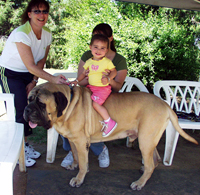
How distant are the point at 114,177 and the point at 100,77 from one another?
141 centimetres

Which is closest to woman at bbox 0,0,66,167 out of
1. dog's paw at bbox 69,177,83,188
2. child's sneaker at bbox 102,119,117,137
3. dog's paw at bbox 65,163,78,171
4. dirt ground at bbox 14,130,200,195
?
dirt ground at bbox 14,130,200,195

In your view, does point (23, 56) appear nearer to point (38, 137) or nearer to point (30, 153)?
point (30, 153)

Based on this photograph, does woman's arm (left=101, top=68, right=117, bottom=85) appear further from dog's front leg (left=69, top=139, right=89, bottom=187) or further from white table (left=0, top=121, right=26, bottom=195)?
white table (left=0, top=121, right=26, bottom=195)

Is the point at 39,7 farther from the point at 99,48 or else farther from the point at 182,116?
the point at 182,116

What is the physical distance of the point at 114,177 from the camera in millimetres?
2900

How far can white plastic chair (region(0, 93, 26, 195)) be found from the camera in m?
1.73

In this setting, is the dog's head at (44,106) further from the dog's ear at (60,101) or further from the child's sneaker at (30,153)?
the child's sneaker at (30,153)

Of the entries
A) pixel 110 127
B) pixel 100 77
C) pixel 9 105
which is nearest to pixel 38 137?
pixel 9 105

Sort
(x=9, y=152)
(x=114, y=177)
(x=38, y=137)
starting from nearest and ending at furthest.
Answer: (x=9, y=152), (x=114, y=177), (x=38, y=137)

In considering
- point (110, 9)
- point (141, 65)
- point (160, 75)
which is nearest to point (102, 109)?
point (141, 65)

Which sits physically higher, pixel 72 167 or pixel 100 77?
pixel 100 77

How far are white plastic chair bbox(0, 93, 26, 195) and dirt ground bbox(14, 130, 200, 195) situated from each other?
331mm

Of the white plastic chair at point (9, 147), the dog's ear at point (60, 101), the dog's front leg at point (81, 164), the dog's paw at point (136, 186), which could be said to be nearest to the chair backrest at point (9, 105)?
the white plastic chair at point (9, 147)

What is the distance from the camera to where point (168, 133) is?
323 cm
